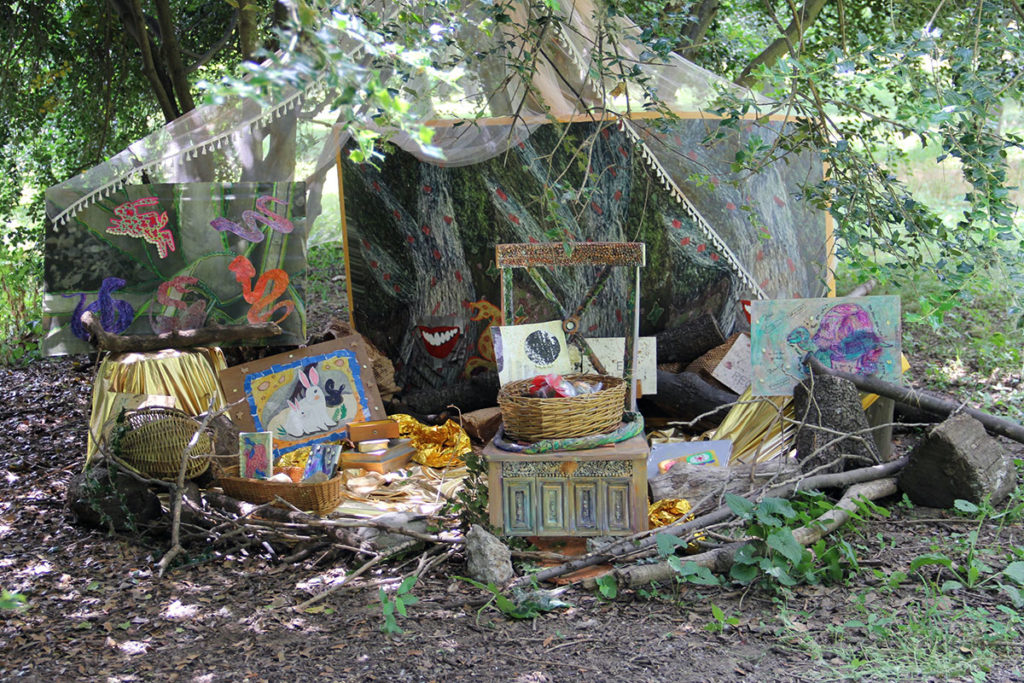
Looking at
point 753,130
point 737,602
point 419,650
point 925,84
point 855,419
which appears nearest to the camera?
point 419,650

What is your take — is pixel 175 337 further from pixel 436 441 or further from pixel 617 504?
pixel 617 504

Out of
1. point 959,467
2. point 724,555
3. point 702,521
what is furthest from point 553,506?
point 959,467

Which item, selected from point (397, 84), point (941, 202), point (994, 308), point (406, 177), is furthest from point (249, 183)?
point (941, 202)

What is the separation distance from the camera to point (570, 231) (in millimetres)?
5242

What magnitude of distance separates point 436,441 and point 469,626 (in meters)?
2.12

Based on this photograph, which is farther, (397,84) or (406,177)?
(406,177)

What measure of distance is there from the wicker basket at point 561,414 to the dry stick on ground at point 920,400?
1.26 metres

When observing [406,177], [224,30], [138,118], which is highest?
[224,30]

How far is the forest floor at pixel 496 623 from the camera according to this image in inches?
111

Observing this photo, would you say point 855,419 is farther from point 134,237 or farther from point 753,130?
point 134,237

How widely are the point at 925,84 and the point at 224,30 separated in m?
5.78

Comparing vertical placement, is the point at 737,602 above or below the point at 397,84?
below

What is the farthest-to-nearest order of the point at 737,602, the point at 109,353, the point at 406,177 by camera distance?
the point at 406,177
the point at 109,353
the point at 737,602

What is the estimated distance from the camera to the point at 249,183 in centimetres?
515
